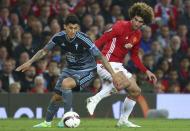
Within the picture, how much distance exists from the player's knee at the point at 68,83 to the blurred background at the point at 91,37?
5143 millimetres

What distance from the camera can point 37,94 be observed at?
17344 mm

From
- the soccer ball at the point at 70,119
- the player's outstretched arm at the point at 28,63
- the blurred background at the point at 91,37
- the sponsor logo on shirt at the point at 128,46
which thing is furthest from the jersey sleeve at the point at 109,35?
the blurred background at the point at 91,37

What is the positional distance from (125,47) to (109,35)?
51 cm

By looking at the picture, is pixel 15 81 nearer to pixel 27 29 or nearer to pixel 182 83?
pixel 27 29

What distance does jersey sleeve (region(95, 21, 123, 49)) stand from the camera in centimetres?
1289

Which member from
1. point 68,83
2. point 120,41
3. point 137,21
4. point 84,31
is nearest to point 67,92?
point 68,83

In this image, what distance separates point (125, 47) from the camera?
1334 cm

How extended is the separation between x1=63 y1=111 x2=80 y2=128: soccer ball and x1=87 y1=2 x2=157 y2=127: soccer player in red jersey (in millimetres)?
1054

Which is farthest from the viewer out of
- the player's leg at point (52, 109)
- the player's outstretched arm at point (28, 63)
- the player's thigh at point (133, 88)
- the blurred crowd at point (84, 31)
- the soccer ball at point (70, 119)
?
the blurred crowd at point (84, 31)

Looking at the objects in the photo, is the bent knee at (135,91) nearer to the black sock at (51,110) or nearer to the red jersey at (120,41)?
the red jersey at (120,41)

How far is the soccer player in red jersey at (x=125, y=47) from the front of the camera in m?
13.0

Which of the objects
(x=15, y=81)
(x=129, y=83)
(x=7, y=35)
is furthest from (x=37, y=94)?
(x=129, y=83)

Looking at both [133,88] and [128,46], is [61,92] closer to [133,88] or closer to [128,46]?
[133,88]

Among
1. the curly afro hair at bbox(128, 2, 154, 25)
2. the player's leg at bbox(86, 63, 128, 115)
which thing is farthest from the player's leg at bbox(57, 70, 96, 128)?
the curly afro hair at bbox(128, 2, 154, 25)
